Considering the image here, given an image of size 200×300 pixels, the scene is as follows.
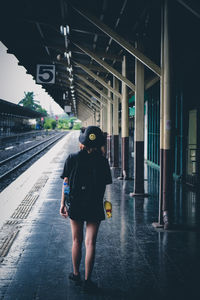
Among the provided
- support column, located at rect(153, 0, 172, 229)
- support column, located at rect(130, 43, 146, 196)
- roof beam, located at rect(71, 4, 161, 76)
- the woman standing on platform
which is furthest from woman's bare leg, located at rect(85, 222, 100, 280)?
support column, located at rect(130, 43, 146, 196)

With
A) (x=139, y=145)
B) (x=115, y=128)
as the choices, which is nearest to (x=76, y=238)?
(x=139, y=145)

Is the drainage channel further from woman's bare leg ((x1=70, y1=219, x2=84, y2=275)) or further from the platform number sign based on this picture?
the platform number sign

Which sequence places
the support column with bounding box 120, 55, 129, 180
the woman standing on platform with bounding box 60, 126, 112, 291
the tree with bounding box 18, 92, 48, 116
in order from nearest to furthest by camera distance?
the woman standing on platform with bounding box 60, 126, 112, 291 < the support column with bounding box 120, 55, 129, 180 < the tree with bounding box 18, 92, 48, 116

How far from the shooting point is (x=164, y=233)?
596 centimetres

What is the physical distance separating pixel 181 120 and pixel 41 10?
18.3 feet

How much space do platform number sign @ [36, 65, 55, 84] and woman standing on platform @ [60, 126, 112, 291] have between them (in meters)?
9.68

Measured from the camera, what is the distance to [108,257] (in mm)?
4746

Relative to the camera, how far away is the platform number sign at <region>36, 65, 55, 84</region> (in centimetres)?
1302

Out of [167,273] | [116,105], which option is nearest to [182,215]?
[167,273]

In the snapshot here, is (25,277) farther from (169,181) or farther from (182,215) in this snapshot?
(182,215)

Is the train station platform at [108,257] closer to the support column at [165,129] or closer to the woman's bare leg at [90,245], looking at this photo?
the woman's bare leg at [90,245]

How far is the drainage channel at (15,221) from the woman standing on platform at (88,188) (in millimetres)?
1491

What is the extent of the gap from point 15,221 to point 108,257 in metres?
2.56

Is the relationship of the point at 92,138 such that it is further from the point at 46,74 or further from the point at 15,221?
the point at 46,74
